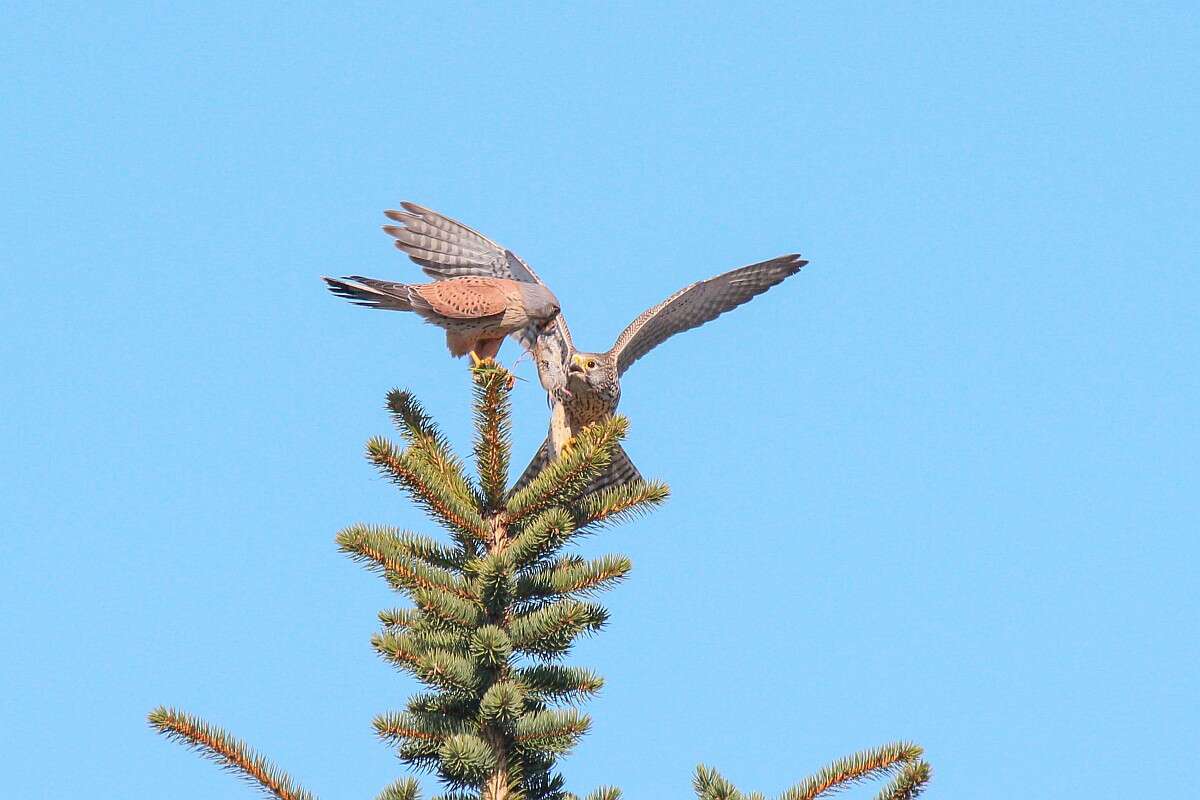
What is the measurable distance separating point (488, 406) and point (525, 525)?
439 mm

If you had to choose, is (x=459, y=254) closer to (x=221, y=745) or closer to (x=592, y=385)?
(x=592, y=385)

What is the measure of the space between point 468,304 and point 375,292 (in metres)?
0.51

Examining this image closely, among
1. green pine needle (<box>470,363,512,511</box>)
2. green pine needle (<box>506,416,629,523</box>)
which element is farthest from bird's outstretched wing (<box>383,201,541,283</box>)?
green pine needle (<box>506,416,629,523</box>)

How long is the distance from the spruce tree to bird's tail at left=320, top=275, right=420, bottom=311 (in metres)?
1.95

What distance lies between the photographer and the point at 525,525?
418 centimetres

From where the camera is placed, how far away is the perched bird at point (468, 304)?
6324 millimetres

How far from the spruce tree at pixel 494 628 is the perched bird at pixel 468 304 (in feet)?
6.66

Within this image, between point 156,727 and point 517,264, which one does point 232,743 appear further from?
point 517,264

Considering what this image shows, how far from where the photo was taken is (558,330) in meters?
8.27

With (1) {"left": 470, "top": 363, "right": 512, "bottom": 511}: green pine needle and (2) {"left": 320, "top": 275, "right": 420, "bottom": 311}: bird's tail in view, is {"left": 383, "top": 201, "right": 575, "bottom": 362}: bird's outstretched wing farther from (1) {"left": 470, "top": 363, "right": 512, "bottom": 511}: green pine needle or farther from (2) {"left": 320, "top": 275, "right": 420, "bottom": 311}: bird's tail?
(1) {"left": 470, "top": 363, "right": 512, "bottom": 511}: green pine needle

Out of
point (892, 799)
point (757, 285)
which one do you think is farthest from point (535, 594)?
point (757, 285)

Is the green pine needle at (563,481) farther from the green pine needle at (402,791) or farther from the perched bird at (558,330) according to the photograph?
the perched bird at (558,330)

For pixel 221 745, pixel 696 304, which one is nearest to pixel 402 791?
pixel 221 745

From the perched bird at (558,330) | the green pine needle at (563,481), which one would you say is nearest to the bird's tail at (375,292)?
the perched bird at (558,330)
